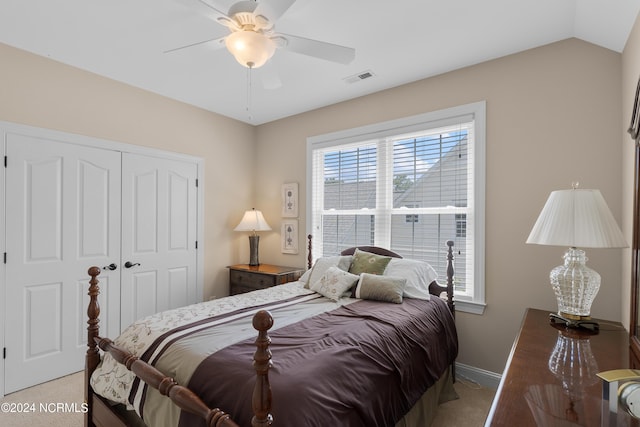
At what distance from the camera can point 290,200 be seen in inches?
164

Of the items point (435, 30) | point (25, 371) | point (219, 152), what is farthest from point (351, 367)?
point (219, 152)

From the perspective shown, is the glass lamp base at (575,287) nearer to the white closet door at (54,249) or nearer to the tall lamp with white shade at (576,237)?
the tall lamp with white shade at (576,237)

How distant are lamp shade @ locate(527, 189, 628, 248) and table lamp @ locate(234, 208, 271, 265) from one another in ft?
10.1

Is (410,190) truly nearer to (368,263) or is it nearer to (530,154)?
(368,263)

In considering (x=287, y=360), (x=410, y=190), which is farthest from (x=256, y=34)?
(x=410, y=190)

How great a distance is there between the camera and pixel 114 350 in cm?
165

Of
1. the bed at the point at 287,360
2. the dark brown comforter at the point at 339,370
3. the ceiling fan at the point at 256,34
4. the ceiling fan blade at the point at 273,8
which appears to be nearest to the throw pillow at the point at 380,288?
the bed at the point at 287,360

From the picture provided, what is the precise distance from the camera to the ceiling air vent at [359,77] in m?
2.98

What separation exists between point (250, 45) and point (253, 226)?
8.58 feet

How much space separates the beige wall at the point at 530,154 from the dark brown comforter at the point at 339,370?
2.41ft

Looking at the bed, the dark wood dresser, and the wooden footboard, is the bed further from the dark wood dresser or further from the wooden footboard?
the dark wood dresser

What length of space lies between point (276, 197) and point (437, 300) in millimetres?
2514

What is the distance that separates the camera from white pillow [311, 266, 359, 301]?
262 cm

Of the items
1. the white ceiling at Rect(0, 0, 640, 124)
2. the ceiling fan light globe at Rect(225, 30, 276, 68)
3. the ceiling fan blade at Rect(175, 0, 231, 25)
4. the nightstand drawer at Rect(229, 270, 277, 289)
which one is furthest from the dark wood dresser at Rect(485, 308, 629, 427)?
the nightstand drawer at Rect(229, 270, 277, 289)
